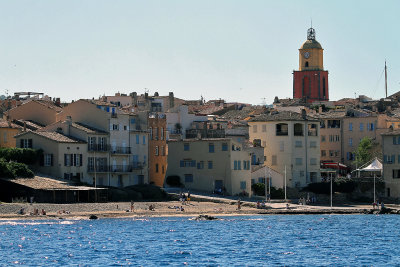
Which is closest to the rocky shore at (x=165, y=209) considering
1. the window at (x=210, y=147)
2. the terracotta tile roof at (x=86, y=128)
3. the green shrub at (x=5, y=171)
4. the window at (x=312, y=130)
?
the green shrub at (x=5, y=171)

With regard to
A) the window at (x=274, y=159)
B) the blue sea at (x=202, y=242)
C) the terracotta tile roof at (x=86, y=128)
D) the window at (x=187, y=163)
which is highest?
the terracotta tile roof at (x=86, y=128)

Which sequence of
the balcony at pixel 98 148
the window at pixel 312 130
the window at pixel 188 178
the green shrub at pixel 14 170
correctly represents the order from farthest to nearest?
the window at pixel 312 130 < the window at pixel 188 178 < the balcony at pixel 98 148 < the green shrub at pixel 14 170

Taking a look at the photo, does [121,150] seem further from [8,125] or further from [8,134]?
[8,125]

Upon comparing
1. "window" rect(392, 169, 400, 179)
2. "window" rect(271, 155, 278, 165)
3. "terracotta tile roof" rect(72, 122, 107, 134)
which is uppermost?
"terracotta tile roof" rect(72, 122, 107, 134)

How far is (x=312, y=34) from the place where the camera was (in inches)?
7761

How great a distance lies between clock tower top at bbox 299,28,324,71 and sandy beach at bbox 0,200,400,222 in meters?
76.3

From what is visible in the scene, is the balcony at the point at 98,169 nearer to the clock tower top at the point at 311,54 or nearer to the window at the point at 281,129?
the window at the point at 281,129

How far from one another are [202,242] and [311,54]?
121 m

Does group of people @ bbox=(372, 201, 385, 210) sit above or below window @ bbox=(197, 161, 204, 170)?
below

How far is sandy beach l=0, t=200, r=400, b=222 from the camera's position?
92250mm

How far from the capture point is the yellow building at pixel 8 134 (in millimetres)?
112500

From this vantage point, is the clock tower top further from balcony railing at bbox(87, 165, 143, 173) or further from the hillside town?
balcony railing at bbox(87, 165, 143, 173)

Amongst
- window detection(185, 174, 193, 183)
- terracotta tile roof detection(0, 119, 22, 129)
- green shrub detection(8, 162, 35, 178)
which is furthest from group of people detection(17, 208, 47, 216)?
window detection(185, 174, 193, 183)

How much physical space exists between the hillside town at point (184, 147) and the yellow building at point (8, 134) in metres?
0.12
